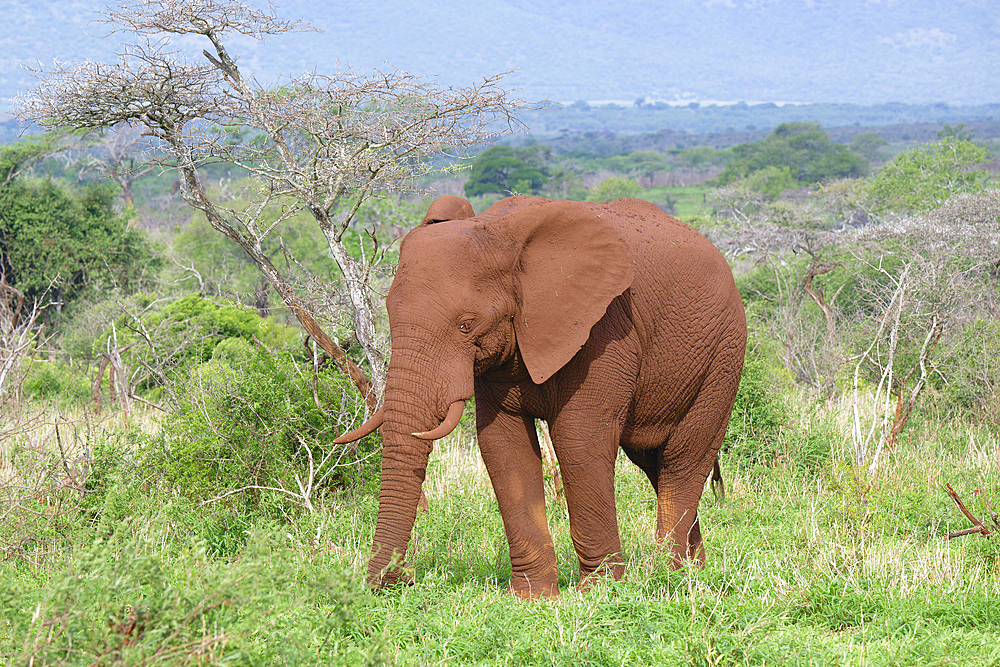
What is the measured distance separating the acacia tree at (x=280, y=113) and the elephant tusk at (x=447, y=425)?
2.81 m

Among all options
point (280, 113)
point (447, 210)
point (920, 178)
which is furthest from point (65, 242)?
point (920, 178)

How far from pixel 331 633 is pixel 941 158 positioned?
36.5m

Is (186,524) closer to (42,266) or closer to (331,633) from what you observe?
(331,633)

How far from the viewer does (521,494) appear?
528 centimetres

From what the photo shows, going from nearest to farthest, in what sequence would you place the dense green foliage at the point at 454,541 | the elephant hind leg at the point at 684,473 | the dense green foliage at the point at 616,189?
the dense green foliage at the point at 454,541, the elephant hind leg at the point at 684,473, the dense green foliage at the point at 616,189

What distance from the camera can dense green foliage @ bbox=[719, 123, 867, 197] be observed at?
82.9 meters

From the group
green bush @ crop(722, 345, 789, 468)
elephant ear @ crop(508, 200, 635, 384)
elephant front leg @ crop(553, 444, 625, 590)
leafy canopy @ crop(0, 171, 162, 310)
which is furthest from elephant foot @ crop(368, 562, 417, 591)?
leafy canopy @ crop(0, 171, 162, 310)

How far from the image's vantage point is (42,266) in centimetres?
2262

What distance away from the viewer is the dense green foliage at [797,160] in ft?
272

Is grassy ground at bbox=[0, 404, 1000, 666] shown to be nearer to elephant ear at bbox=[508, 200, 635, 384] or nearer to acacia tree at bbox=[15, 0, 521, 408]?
elephant ear at bbox=[508, 200, 635, 384]

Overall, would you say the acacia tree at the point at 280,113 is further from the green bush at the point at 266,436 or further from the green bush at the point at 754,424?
the green bush at the point at 754,424

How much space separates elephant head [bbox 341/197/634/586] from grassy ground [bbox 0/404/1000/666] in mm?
597

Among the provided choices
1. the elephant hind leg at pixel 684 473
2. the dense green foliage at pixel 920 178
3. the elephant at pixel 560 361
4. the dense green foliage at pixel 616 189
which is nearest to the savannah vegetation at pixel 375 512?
the elephant hind leg at pixel 684 473

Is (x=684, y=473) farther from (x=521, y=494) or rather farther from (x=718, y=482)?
(x=718, y=482)
